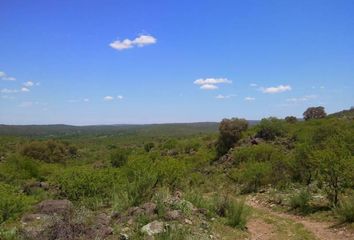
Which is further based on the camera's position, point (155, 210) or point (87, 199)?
point (87, 199)

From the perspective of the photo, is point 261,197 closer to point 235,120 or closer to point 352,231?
point 352,231

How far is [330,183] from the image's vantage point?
690 inches

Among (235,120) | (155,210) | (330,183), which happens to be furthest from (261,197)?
(235,120)

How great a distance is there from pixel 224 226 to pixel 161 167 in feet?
22.9

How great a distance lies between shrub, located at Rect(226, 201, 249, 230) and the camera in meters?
13.9

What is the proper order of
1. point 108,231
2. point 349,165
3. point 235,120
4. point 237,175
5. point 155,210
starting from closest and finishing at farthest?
1. point 108,231
2. point 155,210
3. point 349,165
4. point 237,175
5. point 235,120

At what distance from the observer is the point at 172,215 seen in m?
12.5

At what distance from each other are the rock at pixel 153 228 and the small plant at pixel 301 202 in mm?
8319

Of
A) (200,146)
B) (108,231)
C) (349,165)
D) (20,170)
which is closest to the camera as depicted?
(108,231)

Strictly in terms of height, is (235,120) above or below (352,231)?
above

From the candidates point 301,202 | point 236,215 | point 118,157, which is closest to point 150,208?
point 236,215

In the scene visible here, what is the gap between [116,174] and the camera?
67.2ft

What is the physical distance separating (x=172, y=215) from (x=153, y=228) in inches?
55.1

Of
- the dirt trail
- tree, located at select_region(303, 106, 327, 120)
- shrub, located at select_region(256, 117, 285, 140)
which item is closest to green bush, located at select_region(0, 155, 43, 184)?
the dirt trail
